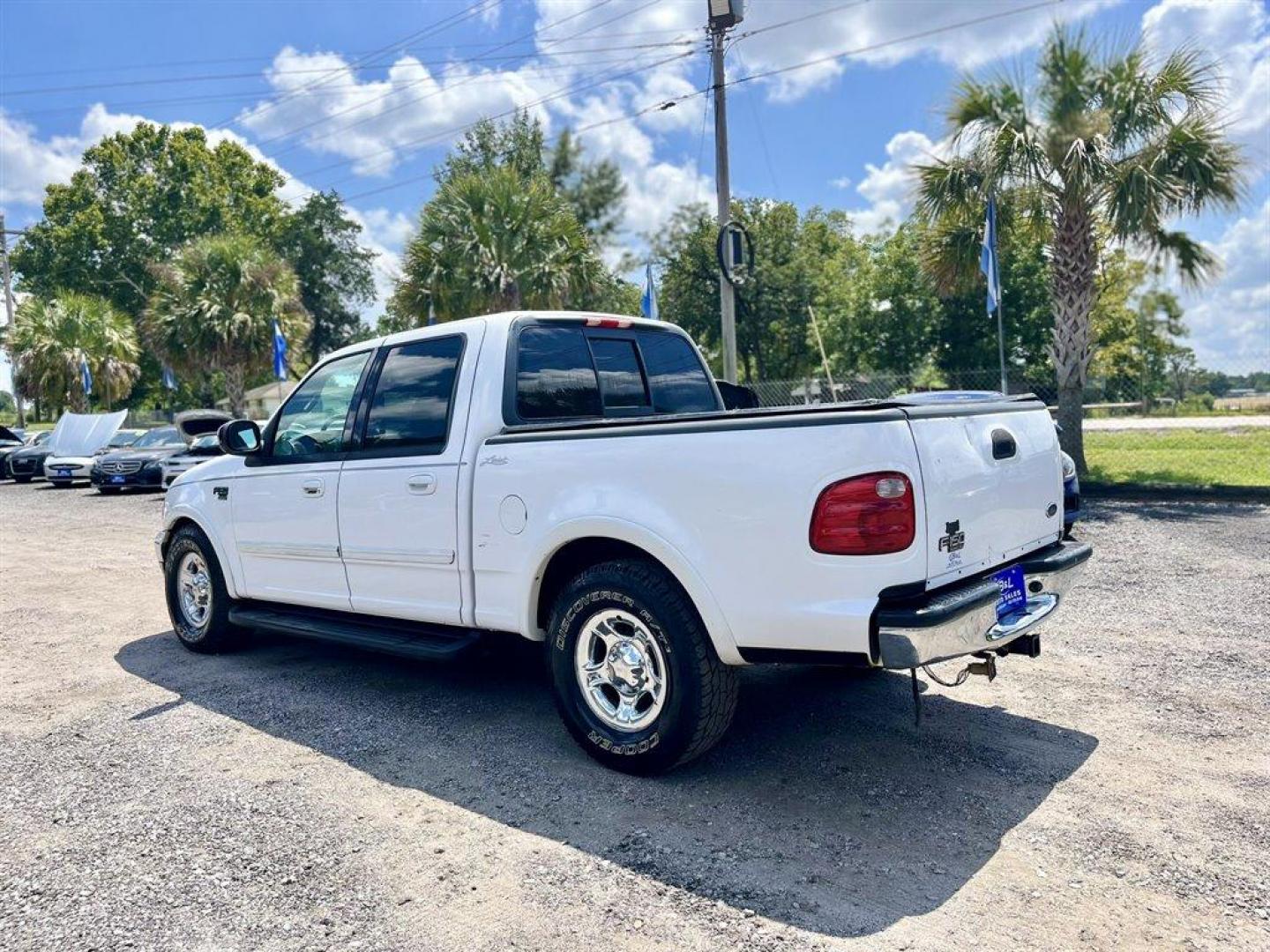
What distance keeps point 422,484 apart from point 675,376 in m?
1.63

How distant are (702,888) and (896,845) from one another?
0.76m

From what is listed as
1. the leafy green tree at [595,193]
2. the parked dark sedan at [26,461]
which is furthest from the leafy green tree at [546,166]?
the parked dark sedan at [26,461]

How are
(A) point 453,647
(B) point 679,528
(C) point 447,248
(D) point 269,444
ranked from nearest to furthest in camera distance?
(B) point 679,528 → (A) point 453,647 → (D) point 269,444 → (C) point 447,248

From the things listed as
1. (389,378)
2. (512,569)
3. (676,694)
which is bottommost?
(676,694)

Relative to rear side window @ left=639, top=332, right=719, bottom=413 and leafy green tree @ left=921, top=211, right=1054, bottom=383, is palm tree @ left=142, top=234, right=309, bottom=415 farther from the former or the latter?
rear side window @ left=639, top=332, right=719, bottom=413

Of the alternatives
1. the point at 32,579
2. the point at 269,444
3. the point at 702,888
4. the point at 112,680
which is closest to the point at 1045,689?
the point at 702,888

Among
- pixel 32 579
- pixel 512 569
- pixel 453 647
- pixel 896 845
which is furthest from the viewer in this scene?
pixel 32 579

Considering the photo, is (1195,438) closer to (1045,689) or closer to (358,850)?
(1045,689)

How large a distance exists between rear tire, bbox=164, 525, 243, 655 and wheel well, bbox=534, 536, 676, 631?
9.16ft

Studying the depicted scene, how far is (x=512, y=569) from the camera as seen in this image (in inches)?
163

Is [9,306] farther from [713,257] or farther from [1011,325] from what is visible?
[1011,325]

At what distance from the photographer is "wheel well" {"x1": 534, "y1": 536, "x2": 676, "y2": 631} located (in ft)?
12.7

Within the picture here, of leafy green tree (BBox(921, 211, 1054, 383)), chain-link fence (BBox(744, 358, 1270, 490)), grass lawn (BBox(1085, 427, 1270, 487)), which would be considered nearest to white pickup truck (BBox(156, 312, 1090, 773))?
chain-link fence (BBox(744, 358, 1270, 490))

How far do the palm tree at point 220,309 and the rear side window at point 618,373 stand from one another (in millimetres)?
23449
